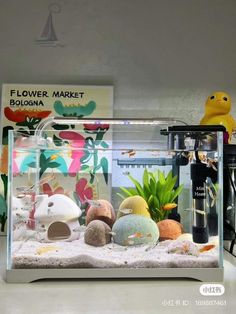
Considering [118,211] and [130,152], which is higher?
[130,152]

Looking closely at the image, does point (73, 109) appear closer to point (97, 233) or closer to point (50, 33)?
point (50, 33)

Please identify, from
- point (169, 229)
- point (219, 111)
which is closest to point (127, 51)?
point (219, 111)

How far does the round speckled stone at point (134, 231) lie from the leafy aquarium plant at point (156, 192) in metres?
0.02

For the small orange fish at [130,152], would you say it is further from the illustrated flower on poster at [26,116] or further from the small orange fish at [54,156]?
the illustrated flower on poster at [26,116]

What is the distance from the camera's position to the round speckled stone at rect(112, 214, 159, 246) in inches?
28.2

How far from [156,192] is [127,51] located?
2.23ft

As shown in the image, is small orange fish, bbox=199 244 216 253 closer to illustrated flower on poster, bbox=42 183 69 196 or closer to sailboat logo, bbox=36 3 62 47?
illustrated flower on poster, bbox=42 183 69 196

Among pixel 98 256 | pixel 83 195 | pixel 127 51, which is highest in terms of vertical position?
pixel 127 51

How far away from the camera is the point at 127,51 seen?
1271 mm

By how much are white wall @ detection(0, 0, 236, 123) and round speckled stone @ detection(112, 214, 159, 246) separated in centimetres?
61

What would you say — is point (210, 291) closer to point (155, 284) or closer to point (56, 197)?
point (155, 284)

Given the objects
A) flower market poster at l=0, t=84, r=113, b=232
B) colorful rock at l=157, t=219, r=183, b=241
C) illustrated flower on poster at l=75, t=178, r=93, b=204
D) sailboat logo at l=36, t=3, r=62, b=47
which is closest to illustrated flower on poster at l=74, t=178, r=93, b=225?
illustrated flower on poster at l=75, t=178, r=93, b=204

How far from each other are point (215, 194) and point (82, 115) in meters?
0.64

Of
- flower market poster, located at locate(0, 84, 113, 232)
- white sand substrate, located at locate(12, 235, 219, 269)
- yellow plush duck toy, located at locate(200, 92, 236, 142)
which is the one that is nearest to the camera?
white sand substrate, located at locate(12, 235, 219, 269)
